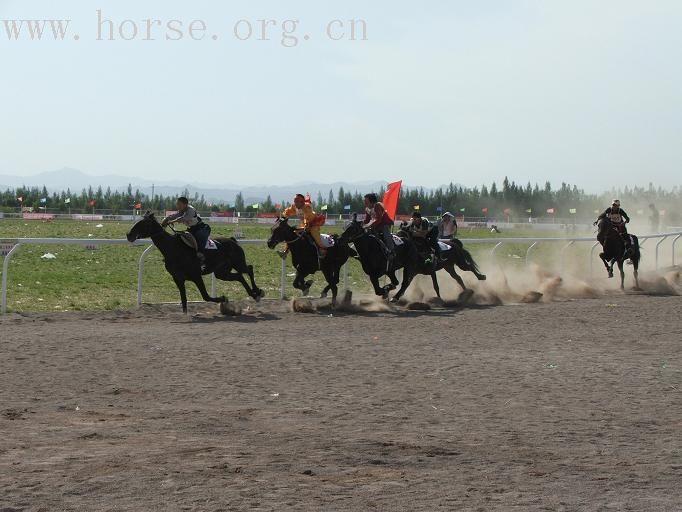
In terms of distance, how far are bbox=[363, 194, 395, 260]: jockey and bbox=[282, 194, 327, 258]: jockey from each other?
1050 mm

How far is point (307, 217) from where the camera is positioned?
20.2 metres

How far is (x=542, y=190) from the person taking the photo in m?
154

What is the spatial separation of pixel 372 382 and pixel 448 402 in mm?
Result: 1291

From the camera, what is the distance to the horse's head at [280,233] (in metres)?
19.8

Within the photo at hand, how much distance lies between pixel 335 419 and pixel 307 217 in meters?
11.4

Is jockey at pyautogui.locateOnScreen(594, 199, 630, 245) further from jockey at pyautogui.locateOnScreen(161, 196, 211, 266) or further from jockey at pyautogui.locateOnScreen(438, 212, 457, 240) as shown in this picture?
jockey at pyautogui.locateOnScreen(161, 196, 211, 266)

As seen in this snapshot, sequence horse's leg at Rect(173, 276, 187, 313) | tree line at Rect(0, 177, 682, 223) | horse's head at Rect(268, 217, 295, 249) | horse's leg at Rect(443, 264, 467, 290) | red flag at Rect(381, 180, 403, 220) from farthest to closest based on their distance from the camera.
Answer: tree line at Rect(0, 177, 682, 223), red flag at Rect(381, 180, 403, 220), horse's leg at Rect(443, 264, 467, 290), horse's head at Rect(268, 217, 295, 249), horse's leg at Rect(173, 276, 187, 313)

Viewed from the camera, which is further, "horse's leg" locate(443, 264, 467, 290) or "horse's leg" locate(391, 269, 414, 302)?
"horse's leg" locate(443, 264, 467, 290)

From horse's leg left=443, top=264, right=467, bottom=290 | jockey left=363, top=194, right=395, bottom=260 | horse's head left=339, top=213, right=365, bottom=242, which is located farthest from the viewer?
horse's leg left=443, top=264, right=467, bottom=290

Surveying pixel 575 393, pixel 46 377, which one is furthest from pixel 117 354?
pixel 575 393

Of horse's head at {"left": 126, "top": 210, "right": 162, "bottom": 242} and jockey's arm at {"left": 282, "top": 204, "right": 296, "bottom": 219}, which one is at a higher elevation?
A: jockey's arm at {"left": 282, "top": 204, "right": 296, "bottom": 219}

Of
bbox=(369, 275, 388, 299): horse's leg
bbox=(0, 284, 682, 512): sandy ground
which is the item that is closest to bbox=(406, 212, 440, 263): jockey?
bbox=(369, 275, 388, 299): horse's leg

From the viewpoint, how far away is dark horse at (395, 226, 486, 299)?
22.1 meters

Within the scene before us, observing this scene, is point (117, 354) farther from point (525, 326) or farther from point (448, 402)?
point (525, 326)
